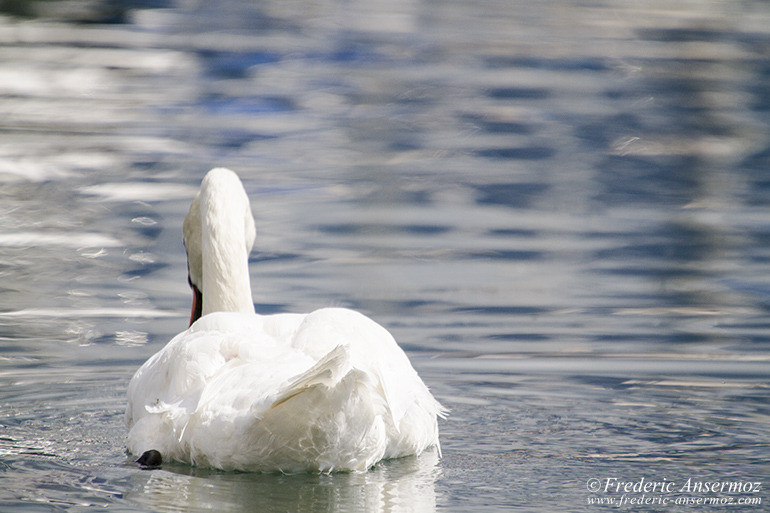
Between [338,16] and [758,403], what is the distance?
20.4m

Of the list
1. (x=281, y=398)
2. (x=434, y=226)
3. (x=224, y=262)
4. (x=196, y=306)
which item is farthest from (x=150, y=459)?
(x=434, y=226)

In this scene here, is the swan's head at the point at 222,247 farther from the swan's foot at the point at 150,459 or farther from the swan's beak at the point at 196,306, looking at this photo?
the swan's foot at the point at 150,459

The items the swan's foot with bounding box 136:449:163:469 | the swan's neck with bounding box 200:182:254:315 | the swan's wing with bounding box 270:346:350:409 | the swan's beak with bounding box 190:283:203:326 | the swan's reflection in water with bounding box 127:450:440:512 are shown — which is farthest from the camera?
the swan's beak with bounding box 190:283:203:326

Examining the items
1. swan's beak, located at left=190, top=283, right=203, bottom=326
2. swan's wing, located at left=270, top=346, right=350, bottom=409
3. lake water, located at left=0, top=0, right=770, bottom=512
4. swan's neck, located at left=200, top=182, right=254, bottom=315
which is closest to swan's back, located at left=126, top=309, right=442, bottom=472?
swan's wing, located at left=270, top=346, right=350, bottom=409

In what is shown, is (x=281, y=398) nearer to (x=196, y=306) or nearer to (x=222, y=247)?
(x=222, y=247)

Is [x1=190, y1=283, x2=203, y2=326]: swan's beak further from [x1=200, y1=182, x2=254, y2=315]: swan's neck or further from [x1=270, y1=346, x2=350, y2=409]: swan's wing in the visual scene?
[x1=270, y1=346, x2=350, y2=409]: swan's wing

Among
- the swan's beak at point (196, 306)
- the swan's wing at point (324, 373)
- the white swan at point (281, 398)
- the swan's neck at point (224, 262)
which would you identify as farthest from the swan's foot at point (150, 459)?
the swan's beak at point (196, 306)

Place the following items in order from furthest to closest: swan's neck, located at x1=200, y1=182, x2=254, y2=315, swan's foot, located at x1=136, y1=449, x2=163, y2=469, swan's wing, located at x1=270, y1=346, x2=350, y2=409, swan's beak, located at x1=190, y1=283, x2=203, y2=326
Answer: swan's beak, located at x1=190, y1=283, x2=203, y2=326 < swan's neck, located at x1=200, y1=182, x2=254, y2=315 < swan's foot, located at x1=136, y1=449, x2=163, y2=469 < swan's wing, located at x1=270, y1=346, x2=350, y2=409

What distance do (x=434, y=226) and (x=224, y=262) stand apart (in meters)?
5.21

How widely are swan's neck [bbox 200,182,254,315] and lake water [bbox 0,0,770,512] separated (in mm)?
661

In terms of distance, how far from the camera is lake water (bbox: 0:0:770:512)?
501 centimetres

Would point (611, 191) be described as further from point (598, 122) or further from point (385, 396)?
point (385, 396)

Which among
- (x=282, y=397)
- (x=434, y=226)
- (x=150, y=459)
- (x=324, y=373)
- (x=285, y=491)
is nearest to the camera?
(x=324, y=373)

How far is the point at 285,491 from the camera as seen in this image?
15.1 feet
